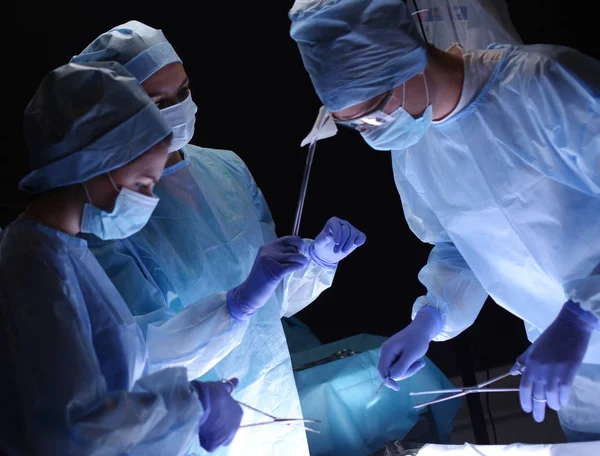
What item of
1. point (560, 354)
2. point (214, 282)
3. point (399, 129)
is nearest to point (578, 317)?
point (560, 354)

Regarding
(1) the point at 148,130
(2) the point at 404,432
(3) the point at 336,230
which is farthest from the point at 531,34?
(1) the point at 148,130

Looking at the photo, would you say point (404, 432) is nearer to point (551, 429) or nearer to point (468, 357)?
point (468, 357)

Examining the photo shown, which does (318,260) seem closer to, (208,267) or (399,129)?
(208,267)

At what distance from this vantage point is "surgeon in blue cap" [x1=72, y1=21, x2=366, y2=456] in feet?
5.67

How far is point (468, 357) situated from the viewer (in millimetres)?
2830

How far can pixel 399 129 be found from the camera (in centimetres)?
161

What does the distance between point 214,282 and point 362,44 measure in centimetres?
87

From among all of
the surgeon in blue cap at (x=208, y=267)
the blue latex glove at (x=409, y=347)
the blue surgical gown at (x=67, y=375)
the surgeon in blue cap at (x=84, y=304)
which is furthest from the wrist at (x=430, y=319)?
the blue surgical gown at (x=67, y=375)

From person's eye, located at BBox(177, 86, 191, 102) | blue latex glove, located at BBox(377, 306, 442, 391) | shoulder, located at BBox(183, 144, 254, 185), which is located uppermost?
person's eye, located at BBox(177, 86, 191, 102)

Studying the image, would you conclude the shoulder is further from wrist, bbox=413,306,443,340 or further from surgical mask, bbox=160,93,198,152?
wrist, bbox=413,306,443,340

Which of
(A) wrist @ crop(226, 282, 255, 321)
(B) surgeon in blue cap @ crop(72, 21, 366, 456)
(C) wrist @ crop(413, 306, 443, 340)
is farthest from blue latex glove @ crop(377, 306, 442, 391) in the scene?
(A) wrist @ crop(226, 282, 255, 321)

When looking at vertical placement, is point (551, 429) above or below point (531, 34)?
below

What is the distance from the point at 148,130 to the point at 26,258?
0.38 meters

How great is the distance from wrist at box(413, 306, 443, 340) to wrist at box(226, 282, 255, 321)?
1.70ft
